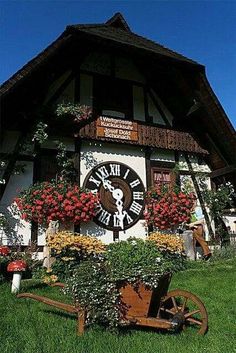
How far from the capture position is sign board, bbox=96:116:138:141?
990cm

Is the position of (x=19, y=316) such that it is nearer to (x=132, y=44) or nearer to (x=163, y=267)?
(x=163, y=267)

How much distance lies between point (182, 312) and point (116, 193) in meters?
5.84

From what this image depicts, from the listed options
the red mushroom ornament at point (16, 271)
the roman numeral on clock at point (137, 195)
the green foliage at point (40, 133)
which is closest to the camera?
the red mushroom ornament at point (16, 271)

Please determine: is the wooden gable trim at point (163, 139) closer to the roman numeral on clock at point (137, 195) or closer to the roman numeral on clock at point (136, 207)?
the roman numeral on clock at point (137, 195)

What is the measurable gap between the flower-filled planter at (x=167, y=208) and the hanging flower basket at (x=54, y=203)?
189cm

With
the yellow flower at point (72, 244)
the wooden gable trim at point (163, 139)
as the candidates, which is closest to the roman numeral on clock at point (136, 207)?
the wooden gable trim at point (163, 139)

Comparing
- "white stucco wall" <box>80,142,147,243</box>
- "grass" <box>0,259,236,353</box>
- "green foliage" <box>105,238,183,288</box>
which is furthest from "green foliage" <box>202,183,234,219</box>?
"green foliage" <box>105,238,183,288</box>

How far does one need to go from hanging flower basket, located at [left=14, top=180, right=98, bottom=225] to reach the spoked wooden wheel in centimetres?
406

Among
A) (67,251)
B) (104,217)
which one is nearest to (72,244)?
(67,251)

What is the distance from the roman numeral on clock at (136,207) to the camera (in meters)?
9.98

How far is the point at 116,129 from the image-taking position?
1012 centimetres

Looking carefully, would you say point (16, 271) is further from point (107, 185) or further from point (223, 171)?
point (223, 171)

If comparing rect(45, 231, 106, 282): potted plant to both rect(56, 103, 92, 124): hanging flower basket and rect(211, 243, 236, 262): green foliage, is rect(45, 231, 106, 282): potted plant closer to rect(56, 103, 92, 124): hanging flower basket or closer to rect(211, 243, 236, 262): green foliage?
rect(56, 103, 92, 124): hanging flower basket

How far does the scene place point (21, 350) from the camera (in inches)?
133
